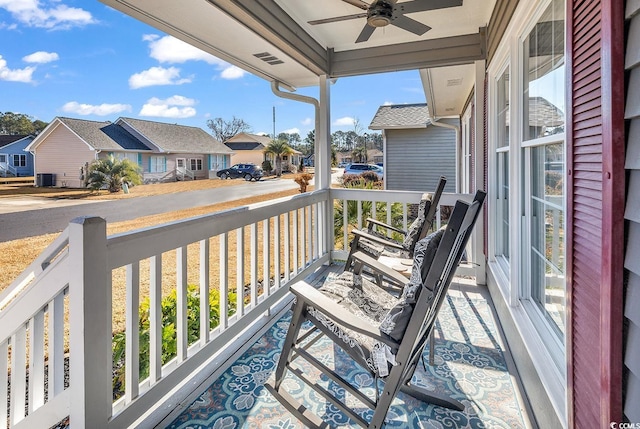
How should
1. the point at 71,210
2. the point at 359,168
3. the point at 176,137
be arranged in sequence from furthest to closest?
1. the point at 359,168
2. the point at 176,137
3. the point at 71,210

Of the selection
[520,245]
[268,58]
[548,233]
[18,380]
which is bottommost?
[18,380]

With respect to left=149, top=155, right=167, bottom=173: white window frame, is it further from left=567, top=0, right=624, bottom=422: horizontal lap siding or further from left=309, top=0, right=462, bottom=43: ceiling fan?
left=567, top=0, right=624, bottom=422: horizontal lap siding

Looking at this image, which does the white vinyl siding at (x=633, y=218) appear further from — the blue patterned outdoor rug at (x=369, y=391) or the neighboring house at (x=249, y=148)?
the neighboring house at (x=249, y=148)

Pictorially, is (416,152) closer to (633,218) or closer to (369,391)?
(369,391)

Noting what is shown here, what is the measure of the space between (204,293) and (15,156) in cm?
120

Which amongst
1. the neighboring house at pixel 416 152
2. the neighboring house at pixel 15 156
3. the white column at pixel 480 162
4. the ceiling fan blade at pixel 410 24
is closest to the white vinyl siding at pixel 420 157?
the neighboring house at pixel 416 152

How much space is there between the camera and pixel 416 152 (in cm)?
1007

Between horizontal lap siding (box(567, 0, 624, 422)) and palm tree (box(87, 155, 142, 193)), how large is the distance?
199 centimetres

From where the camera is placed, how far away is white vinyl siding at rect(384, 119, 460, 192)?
994 centimetres

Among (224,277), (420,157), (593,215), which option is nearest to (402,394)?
(224,277)

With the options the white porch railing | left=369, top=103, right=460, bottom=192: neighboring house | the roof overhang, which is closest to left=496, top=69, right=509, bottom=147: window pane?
the roof overhang

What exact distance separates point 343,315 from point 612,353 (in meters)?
0.88

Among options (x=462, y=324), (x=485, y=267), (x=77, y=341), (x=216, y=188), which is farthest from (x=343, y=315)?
(x=485, y=267)

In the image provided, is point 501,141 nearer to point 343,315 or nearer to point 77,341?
point 343,315
